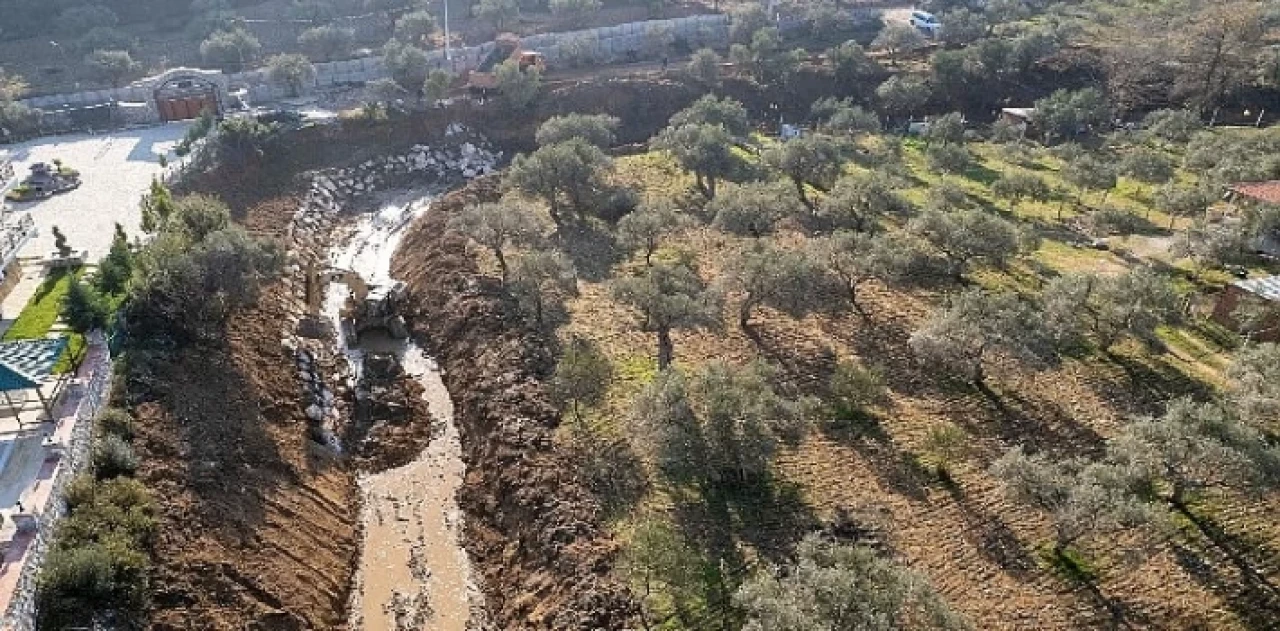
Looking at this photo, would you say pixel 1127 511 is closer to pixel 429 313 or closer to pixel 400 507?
pixel 400 507

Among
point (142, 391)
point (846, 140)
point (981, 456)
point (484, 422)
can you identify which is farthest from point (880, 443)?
point (846, 140)

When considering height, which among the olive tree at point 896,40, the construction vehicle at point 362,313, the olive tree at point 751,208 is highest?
the olive tree at point 896,40

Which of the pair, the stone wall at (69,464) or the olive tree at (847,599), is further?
the stone wall at (69,464)

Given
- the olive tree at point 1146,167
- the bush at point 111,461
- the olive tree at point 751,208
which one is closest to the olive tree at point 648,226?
the olive tree at point 751,208

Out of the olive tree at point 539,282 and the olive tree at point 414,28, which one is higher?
the olive tree at point 414,28

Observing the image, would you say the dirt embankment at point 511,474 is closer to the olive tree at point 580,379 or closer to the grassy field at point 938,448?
the olive tree at point 580,379

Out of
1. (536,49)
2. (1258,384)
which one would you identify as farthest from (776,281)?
(536,49)

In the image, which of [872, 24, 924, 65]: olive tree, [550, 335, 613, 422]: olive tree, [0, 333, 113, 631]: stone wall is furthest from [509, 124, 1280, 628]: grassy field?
[872, 24, 924, 65]: olive tree

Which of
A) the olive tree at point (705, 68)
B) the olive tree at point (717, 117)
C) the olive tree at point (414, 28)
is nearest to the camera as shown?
the olive tree at point (717, 117)
